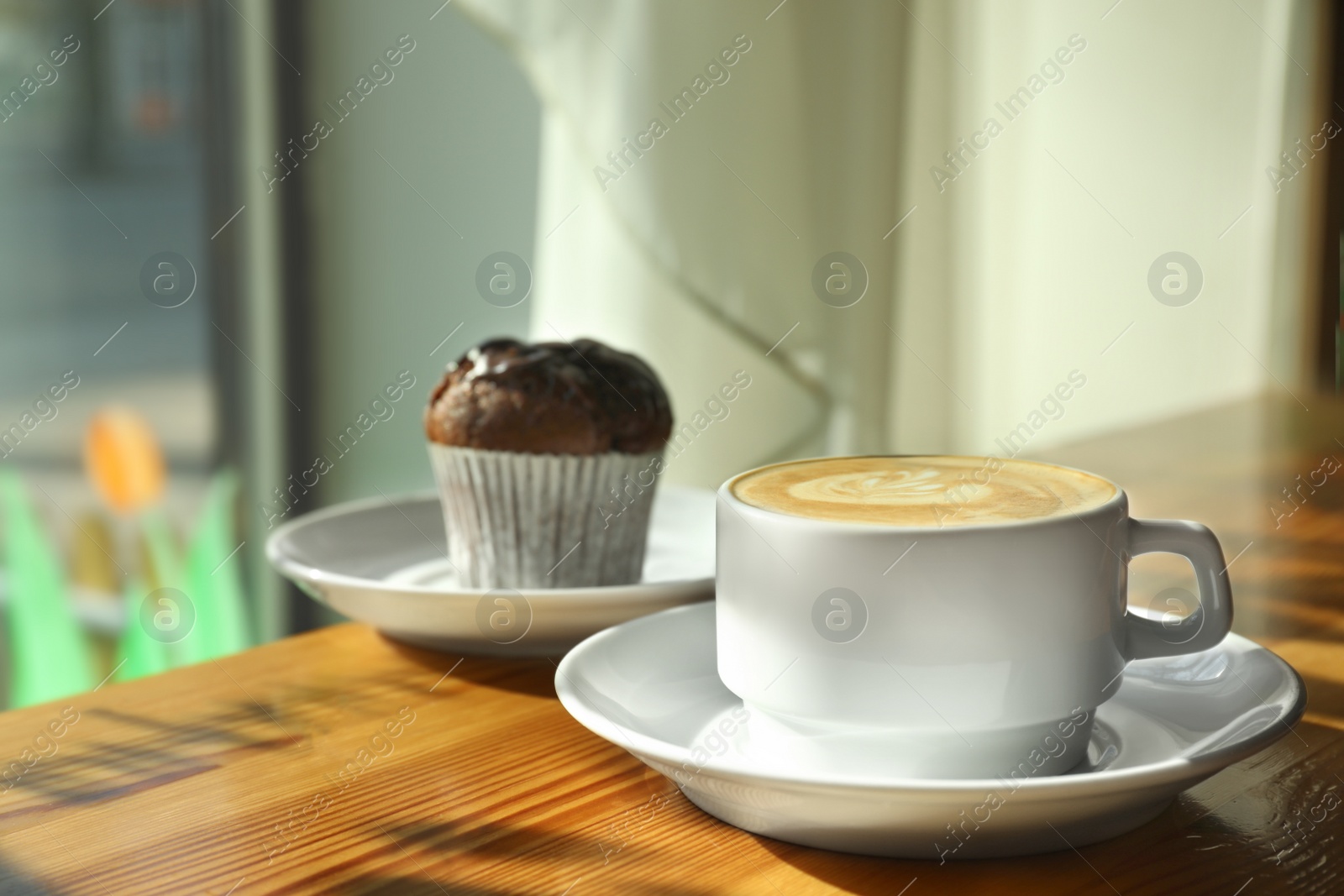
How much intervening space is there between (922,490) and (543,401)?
0.37 m

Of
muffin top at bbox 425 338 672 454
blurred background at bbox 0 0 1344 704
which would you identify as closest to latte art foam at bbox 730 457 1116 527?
muffin top at bbox 425 338 672 454

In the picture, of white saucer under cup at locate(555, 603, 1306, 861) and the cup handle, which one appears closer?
white saucer under cup at locate(555, 603, 1306, 861)

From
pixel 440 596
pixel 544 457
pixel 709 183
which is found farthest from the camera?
pixel 709 183

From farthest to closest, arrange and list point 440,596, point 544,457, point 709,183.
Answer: point 709,183 < point 544,457 < point 440,596

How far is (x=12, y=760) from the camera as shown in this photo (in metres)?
0.61

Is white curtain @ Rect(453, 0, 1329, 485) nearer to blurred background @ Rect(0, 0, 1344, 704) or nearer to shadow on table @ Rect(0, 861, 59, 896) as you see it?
blurred background @ Rect(0, 0, 1344, 704)

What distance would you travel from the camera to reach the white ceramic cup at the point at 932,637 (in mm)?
489

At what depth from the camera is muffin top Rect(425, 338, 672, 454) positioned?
0.86m

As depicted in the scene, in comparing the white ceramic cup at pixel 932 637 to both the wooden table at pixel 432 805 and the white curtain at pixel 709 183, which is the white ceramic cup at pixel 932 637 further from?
the white curtain at pixel 709 183

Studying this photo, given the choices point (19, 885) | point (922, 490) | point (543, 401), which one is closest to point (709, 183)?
point (543, 401)

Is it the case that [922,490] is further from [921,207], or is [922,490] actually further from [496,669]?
[921,207]

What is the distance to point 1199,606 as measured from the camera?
0.55 m

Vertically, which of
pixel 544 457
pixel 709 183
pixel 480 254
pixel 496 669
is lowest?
pixel 496 669

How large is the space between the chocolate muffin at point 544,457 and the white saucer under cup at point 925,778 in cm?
20
